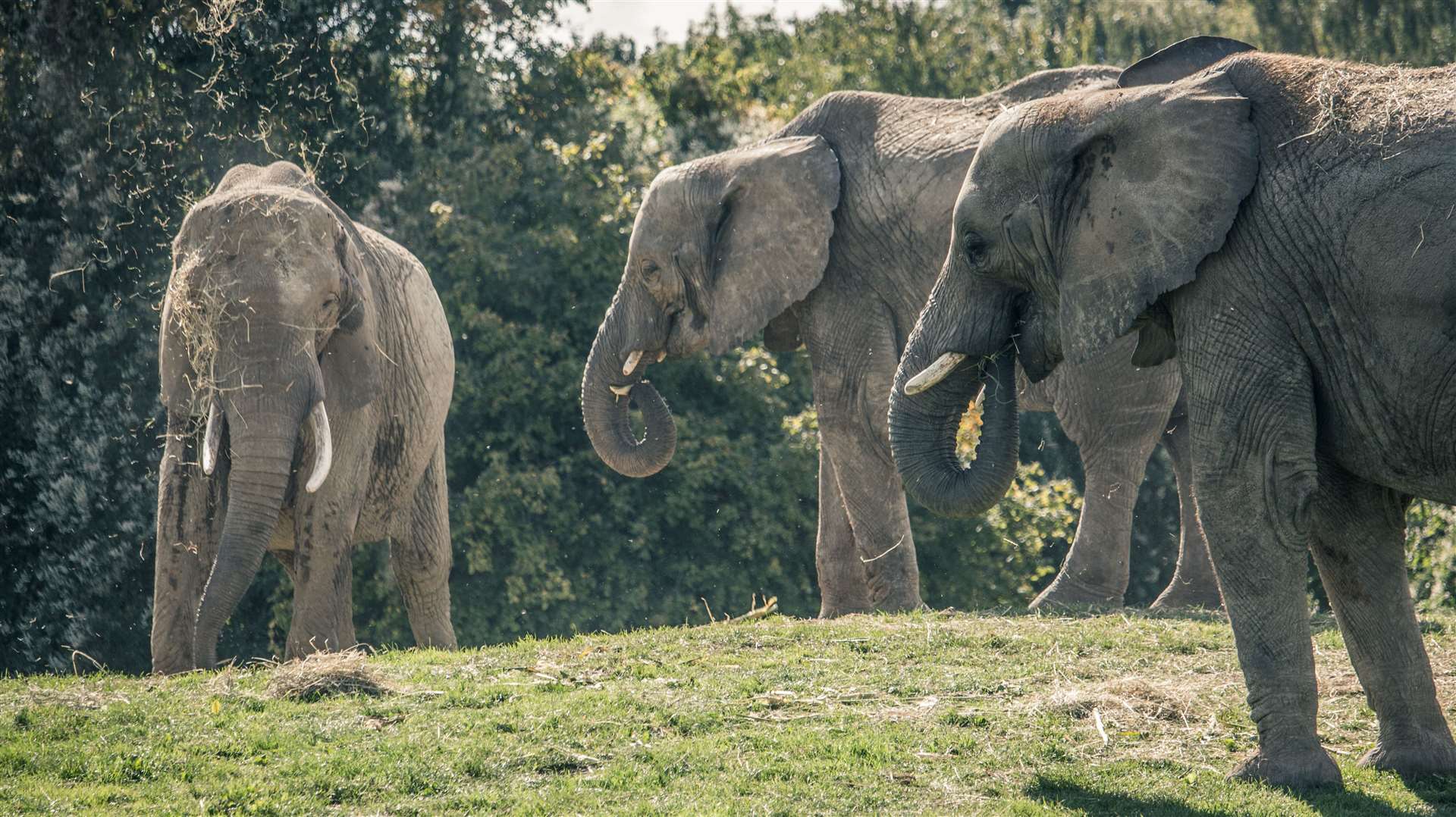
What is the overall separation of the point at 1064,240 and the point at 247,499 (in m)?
5.60

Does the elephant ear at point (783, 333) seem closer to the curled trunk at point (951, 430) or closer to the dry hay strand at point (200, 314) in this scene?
the dry hay strand at point (200, 314)

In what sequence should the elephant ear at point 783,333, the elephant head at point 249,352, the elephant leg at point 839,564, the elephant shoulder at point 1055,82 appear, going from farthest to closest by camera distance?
the elephant ear at point 783,333
the elephant leg at point 839,564
the elephant shoulder at point 1055,82
the elephant head at point 249,352

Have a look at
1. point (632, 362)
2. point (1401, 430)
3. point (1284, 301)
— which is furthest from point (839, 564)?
point (1401, 430)

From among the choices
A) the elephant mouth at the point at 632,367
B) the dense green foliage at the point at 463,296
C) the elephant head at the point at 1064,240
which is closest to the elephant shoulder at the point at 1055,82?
the elephant mouth at the point at 632,367

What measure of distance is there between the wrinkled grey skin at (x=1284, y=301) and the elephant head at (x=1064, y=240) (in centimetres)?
1

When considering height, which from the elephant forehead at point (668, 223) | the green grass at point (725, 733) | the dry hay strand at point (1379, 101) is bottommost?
the green grass at point (725, 733)

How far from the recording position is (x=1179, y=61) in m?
8.21

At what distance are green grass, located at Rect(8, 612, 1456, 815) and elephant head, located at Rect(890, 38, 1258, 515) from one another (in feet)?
4.04

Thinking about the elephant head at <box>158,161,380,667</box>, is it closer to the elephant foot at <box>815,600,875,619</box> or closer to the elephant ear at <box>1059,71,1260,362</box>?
the elephant foot at <box>815,600,875,619</box>

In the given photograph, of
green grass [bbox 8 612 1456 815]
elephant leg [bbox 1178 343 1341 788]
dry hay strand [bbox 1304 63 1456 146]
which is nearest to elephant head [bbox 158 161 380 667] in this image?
green grass [bbox 8 612 1456 815]

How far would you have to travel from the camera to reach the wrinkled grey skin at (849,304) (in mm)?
12312

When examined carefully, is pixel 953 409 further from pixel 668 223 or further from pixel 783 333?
pixel 783 333

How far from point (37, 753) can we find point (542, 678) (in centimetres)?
261

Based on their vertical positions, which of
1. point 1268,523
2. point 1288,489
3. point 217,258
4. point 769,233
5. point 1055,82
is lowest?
point 1268,523
